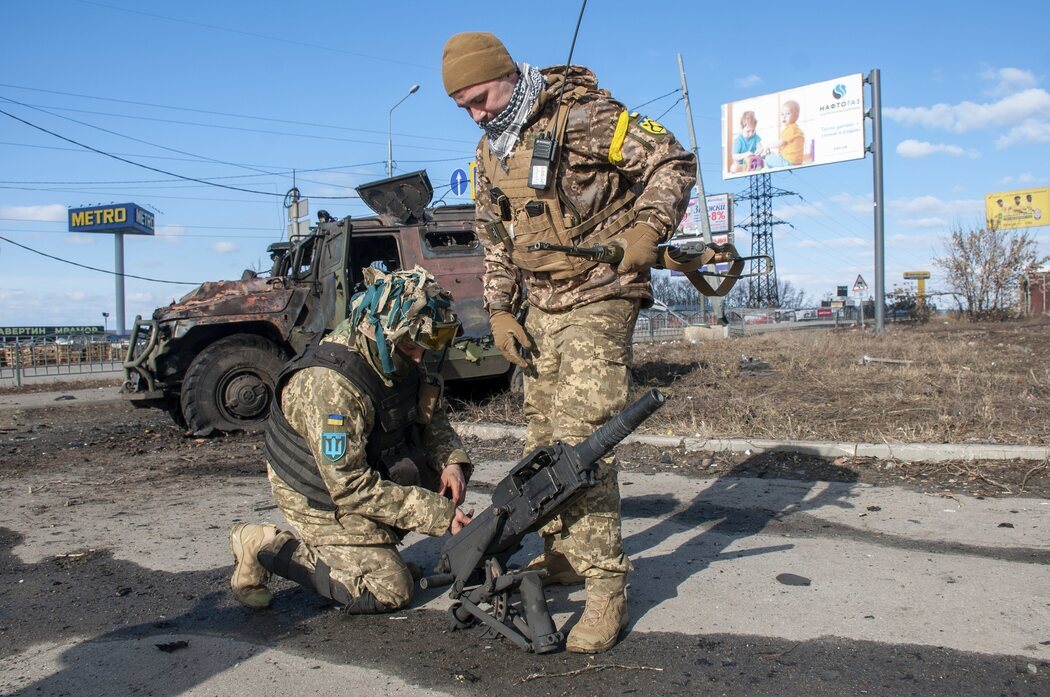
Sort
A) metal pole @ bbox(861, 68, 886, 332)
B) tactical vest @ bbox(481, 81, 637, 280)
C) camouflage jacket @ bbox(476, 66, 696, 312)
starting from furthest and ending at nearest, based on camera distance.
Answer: metal pole @ bbox(861, 68, 886, 332)
tactical vest @ bbox(481, 81, 637, 280)
camouflage jacket @ bbox(476, 66, 696, 312)

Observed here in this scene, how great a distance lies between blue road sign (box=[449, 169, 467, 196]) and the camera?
18.8 meters

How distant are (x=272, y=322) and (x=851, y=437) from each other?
504 centimetres

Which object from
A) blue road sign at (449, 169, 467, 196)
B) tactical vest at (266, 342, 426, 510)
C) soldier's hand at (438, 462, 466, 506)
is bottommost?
soldier's hand at (438, 462, 466, 506)

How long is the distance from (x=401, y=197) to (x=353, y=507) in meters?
5.39

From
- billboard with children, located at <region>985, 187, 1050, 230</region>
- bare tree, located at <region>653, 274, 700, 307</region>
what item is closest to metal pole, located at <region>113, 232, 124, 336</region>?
bare tree, located at <region>653, 274, 700, 307</region>

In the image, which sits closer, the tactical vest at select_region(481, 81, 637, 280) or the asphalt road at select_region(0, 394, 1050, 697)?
the asphalt road at select_region(0, 394, 1050, 697)

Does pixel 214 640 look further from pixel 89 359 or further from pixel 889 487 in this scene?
pixel 89 359

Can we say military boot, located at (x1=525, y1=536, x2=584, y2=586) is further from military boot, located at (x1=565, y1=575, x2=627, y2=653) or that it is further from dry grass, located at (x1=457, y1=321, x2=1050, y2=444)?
dry grass, located at (x1=457, y1=321, x2=1050, y2=444)

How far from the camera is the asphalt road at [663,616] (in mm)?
2162

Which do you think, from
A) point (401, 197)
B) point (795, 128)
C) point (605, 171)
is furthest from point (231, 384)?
point (795, 128)

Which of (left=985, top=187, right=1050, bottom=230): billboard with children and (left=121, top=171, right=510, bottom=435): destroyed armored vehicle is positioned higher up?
(left=985, top=187, right=1050, bottom=230): billboard with children

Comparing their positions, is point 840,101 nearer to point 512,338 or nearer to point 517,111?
point 517,111

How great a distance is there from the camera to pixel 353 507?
2.64 metres

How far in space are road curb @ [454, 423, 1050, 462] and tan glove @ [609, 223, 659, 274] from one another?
9.06 feet
